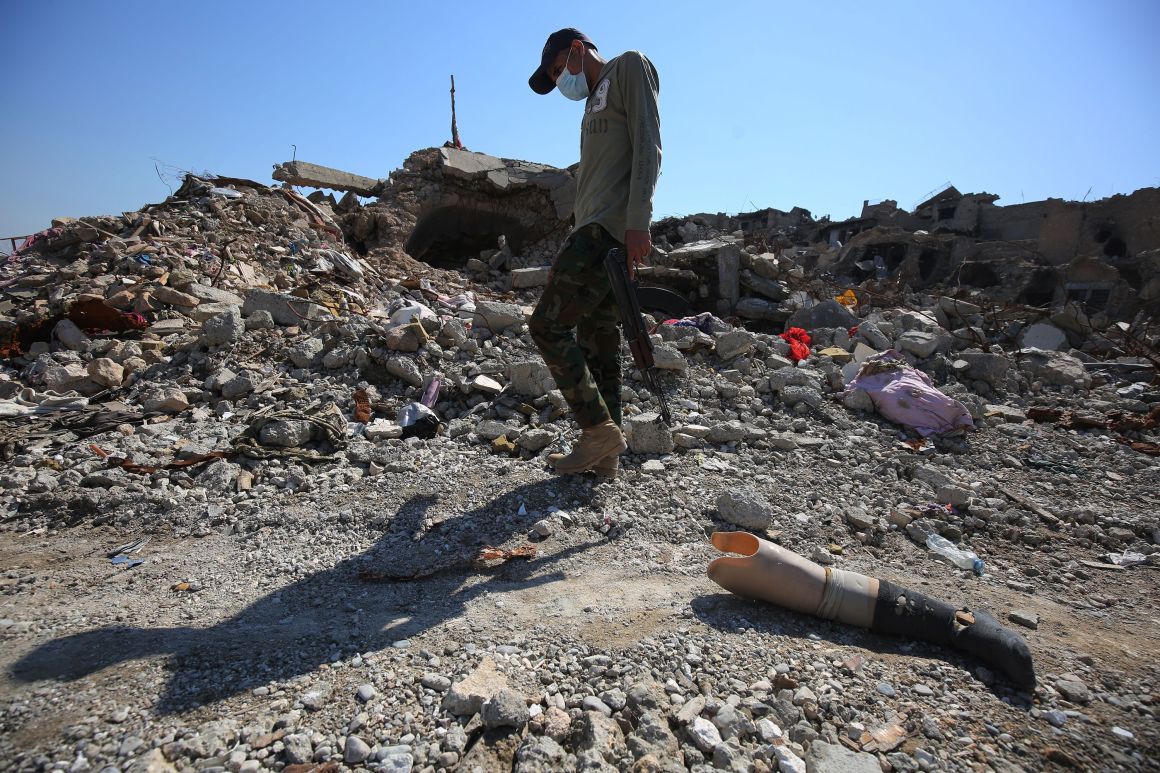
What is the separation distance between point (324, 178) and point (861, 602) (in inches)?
413

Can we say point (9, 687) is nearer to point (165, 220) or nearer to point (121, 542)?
point (121, 542)

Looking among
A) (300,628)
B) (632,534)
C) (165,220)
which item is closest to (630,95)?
(632,534)

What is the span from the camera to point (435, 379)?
3467 mm

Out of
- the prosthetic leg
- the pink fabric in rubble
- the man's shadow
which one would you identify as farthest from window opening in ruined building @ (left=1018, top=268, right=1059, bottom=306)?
the man's shadow

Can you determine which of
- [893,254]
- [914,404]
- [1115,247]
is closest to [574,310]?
[914,404]

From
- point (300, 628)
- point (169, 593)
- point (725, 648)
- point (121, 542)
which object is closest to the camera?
point (725, 648)

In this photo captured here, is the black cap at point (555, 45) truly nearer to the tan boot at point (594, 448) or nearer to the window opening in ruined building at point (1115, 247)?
the tan boot at point (594, 448)

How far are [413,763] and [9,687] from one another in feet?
3.00

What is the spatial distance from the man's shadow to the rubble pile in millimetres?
11

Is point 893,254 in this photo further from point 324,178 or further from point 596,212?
point 596,212

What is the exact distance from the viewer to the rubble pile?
3.75ft

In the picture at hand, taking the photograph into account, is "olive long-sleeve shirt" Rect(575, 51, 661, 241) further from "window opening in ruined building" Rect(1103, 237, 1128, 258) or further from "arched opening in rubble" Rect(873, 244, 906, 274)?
"window opening in ruined building" Rect(1103, 237, 1128, 258)

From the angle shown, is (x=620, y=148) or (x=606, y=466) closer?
(x=620, y=148)

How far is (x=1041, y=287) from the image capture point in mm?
14727
